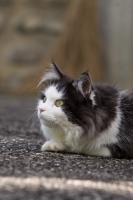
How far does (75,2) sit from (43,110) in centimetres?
398

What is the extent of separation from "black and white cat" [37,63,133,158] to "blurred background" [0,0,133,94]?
3662mm

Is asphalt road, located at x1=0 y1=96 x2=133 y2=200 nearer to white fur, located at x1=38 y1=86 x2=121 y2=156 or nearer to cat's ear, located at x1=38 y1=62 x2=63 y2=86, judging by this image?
white fur, located at x1=38 y1=86 x2=121 y2=156

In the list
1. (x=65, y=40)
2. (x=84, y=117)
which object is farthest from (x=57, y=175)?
(x=65, y=40)

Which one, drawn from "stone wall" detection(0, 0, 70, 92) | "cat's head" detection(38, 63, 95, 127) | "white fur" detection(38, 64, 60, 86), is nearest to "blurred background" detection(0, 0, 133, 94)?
"stone wall" detection(0, 0, 70, 92)

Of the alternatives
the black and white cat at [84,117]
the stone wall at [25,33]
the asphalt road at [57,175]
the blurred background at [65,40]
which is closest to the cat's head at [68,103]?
the black and white cat at [84,117]

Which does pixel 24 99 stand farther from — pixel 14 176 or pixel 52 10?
pixel 14 176

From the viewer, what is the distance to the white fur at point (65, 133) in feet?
7.09

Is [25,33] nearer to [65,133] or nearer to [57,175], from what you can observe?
[65,133]

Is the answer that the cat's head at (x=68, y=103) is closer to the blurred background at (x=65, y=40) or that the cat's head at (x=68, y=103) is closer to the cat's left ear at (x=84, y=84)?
the cat's left ear at (x=84, y=84)

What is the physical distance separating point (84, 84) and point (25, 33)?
13.7 feet

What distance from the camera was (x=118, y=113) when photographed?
7.43ft

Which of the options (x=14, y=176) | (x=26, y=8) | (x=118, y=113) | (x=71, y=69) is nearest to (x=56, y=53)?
(x=71, y=69)

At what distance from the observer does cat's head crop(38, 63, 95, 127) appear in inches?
85.0

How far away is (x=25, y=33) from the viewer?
6258 millimetres
